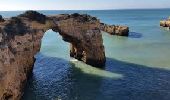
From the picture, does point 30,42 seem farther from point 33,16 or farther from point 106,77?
point 106,77

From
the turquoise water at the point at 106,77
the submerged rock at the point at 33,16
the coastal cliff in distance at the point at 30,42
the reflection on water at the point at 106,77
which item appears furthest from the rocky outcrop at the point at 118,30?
the submerged rock at the point at 33,16

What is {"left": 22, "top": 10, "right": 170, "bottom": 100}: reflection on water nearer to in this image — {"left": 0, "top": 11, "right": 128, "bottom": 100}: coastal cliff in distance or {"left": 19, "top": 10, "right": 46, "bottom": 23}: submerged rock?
{"left": 0, "top": 11, "right": 128, "bottom": 100}: coastal cliff in distance

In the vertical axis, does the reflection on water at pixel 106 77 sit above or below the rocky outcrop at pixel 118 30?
below

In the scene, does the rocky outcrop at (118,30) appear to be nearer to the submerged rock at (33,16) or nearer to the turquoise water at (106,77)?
the turquoise water at (106,77)

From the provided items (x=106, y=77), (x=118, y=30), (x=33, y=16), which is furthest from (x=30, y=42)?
(x=118, y=30)

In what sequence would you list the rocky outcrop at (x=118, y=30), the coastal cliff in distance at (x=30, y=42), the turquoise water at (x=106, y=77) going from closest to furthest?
1. the coastal cliff in distance at (x=30, y=42)
2. the turquoise water at (x=106, y=77)
3. the rocky outcrop at (x=118, y=30)

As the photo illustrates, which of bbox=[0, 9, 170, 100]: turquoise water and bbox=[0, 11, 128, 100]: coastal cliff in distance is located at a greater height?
bbox=[0, 11, 128, 100]: coastal cliff in distance

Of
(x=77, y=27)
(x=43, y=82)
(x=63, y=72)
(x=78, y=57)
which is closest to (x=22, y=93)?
(x=43, y=82)

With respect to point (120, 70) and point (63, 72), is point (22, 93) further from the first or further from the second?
point (120, 70)

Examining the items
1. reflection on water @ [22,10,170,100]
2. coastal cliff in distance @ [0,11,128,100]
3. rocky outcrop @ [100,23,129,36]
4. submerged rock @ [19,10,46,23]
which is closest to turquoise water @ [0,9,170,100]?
reflection on water @ [22,10,170,100]
